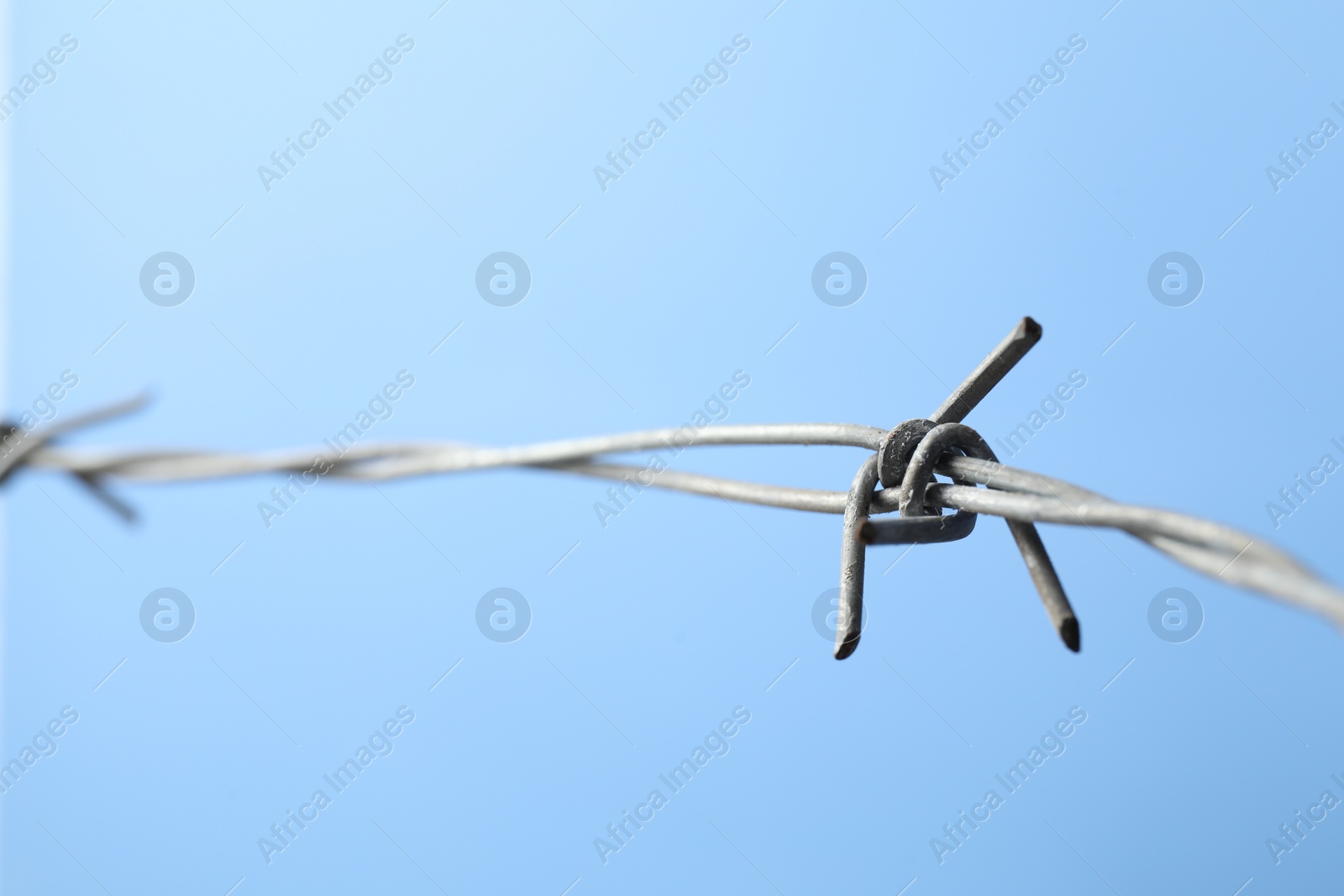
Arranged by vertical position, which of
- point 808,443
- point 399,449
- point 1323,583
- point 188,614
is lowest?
point 1323,583

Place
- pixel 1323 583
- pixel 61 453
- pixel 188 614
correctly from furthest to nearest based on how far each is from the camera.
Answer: pixel 188 614 < pixel 61 453 < pixel 1323 583

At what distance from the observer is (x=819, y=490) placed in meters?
0.38

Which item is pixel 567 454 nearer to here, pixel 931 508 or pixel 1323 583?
pixel 931 508

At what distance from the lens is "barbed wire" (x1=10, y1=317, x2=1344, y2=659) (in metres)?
0.26

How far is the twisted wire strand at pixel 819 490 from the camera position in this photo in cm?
25

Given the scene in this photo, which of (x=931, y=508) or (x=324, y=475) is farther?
(x=324, y=475)

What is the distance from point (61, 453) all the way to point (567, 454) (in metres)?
0.36

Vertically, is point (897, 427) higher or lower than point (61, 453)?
lower

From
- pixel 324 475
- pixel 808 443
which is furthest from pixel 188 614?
pixel 808 443

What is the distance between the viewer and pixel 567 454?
0.47 metres

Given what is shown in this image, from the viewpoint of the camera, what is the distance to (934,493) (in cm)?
36

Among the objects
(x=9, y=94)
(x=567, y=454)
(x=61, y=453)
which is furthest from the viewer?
(x=9, y=94)

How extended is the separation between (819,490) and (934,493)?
44 millimetres

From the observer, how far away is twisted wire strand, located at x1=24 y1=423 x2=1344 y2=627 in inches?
9.9
